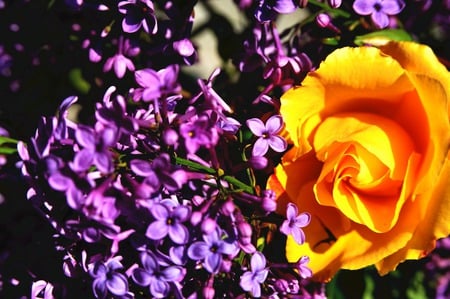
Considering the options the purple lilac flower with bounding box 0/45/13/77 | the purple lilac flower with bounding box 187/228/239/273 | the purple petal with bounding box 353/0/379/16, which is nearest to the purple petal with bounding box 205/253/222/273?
the purple lilac flower with bounding box 187/228/239/273

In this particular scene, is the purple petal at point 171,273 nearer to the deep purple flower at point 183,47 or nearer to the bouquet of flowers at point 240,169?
the bouquet of flowers at point 240,169

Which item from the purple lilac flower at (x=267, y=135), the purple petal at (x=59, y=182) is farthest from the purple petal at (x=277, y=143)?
the purple petal at (x=59, y=182)

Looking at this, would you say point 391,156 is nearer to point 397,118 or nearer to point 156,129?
point 397,118

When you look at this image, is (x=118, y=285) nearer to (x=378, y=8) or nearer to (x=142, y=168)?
(x=142, y=168)

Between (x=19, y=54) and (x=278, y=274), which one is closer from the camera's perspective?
(x=278, y=274)

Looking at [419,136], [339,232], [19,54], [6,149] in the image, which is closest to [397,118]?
[419,136]

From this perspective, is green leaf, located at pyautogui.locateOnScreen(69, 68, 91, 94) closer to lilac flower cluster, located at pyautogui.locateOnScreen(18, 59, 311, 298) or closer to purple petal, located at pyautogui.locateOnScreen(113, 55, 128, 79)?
purple petal, located at pyautogui.locateOnScreen(113, 55, 128, 79)
